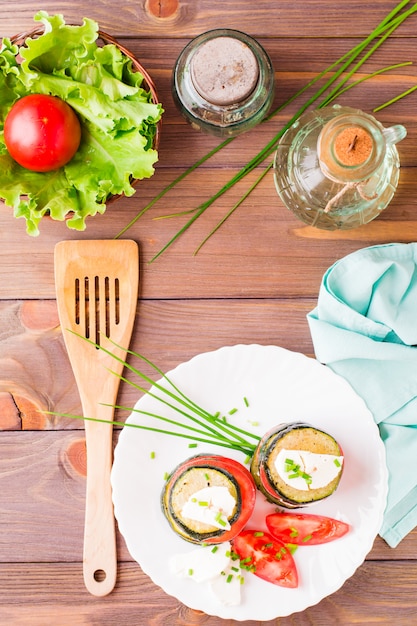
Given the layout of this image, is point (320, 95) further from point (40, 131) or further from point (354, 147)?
point (40, 131)

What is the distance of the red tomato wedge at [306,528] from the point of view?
1039mm

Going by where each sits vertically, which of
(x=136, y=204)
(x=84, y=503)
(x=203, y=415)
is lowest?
(x=84, y=503)

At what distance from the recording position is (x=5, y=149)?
3.18ft

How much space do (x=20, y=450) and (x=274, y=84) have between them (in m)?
0.74

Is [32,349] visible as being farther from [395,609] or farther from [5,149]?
[395,609]

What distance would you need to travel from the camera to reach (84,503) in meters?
1.09

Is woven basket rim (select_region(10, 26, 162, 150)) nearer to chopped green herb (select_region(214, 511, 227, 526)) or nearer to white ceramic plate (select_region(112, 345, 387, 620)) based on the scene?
white ceramic plate (select_region(112, 345, 387, 620))

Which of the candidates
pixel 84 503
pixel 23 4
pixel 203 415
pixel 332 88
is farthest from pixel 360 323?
pixel 23 4

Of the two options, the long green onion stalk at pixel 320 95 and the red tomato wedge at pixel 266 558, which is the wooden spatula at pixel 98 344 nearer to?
the long green onion stalk at pixel 320 95

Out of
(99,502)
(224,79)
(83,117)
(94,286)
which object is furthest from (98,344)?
(224,79)

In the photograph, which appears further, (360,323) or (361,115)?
(360,323)

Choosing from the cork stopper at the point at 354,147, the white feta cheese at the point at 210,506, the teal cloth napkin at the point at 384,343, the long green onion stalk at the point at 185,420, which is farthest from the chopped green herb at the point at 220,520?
the cork stopper at the point at 354,147

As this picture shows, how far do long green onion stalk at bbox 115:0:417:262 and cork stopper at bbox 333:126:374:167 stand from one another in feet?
0.68

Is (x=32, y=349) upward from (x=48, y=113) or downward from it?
downward
